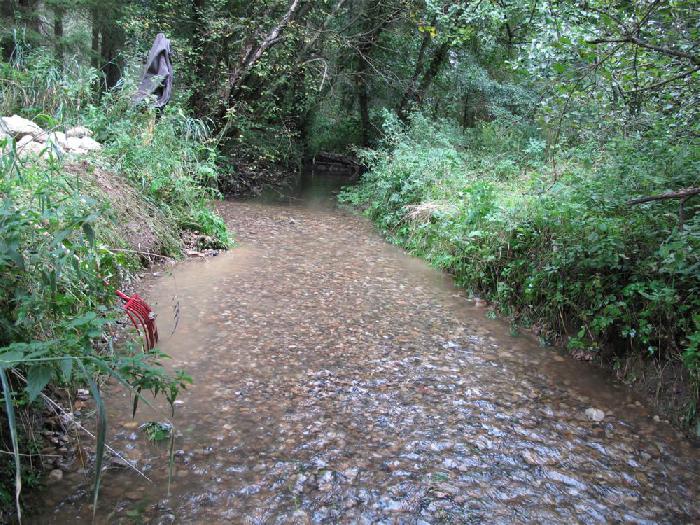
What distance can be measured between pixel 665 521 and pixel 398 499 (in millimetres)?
1580

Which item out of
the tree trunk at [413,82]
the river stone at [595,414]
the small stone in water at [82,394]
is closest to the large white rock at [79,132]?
the small stone in water at [82,394]

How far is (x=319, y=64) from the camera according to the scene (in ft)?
46.3

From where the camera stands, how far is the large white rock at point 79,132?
7.16 m

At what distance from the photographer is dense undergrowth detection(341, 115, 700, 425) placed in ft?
14.4

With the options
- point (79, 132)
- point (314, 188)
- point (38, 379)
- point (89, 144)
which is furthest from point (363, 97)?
point (38, 379)

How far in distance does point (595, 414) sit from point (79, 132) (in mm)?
7124

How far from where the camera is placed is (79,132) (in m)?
7.28

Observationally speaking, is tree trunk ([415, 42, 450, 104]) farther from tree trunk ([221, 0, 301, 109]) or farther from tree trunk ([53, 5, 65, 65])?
tree trunk ([53, 5, 65, 65])

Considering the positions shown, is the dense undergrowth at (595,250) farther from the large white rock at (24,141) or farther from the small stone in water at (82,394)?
the large white rock at (24,141)

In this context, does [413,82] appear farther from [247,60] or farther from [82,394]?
[82,394]

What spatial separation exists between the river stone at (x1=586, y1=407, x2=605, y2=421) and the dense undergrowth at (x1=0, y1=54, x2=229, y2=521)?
324 centimetres

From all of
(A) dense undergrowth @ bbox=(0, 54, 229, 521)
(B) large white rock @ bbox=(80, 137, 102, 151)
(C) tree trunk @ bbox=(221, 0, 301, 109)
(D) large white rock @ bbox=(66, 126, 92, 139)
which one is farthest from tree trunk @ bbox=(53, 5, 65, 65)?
(B) large white rock @ bbox=(80, 137, 102, 151)

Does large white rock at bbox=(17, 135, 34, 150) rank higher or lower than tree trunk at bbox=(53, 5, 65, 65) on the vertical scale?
lower

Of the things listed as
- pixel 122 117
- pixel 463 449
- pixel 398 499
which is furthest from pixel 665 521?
pixel 122 117
